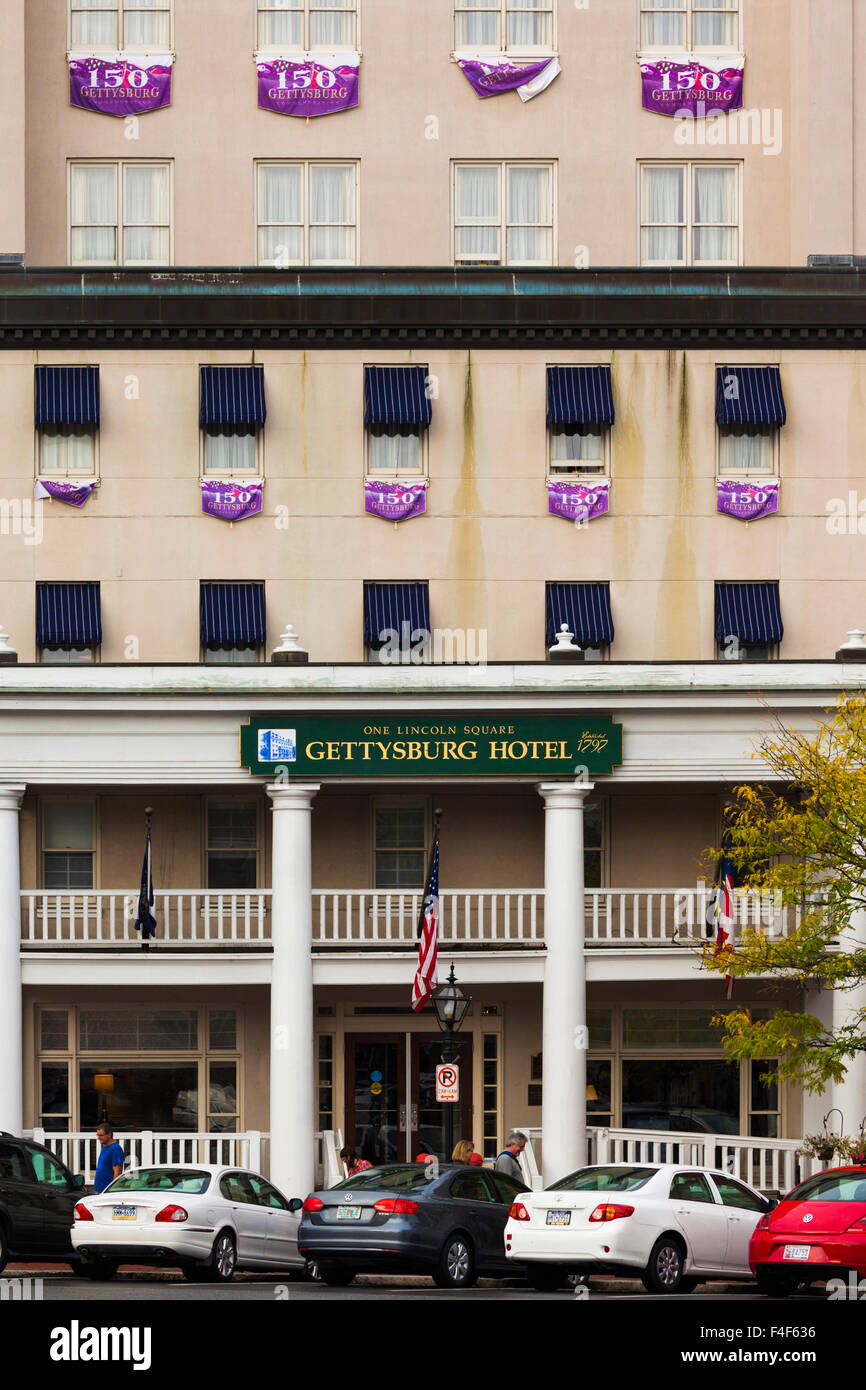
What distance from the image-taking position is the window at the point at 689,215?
4016cm

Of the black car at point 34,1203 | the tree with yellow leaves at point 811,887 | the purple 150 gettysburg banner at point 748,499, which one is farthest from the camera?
the purple 150 gettysburg banner at point 748,499

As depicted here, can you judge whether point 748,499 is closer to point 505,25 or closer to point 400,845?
point 400,845

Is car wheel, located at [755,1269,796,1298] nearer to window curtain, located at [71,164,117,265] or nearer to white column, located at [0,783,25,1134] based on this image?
white column, located at [0,783,25,1134]

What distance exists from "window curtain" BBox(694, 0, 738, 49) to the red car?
81.0 feet

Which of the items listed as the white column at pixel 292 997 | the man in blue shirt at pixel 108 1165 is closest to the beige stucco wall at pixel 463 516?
the white column at pixel 292 997

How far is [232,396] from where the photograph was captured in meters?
37.7

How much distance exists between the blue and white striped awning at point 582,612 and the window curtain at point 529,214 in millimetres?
6520

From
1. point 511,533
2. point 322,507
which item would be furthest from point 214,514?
point 511,533

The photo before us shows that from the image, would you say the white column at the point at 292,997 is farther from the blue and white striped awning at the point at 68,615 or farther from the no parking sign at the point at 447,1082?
the blue and white striped awning at the point at 68,615

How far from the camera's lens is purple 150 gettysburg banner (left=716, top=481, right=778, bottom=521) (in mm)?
38062

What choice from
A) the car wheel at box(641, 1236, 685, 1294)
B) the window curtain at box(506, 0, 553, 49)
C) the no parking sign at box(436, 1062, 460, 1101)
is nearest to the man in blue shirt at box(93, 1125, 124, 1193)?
the no parking sign at box(436, 1062, 460, 1101)

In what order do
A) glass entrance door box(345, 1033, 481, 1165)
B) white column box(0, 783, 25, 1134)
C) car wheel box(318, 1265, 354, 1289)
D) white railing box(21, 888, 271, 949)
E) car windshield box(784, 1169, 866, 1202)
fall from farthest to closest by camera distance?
glass entrance door box(345, 1033, 481, 1165) → white railing box(21, 888, 271, 949) → white column box(0, 783, 25, 1134) → car wheel box(318, 1265, 354, 1289) → car windshield box(784, 1169, 866, 1202)

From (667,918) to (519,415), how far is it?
924 centimetres

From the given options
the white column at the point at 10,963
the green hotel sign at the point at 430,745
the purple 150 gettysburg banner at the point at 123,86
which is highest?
the purple 150 gettysburg banner at the point at 123,86
